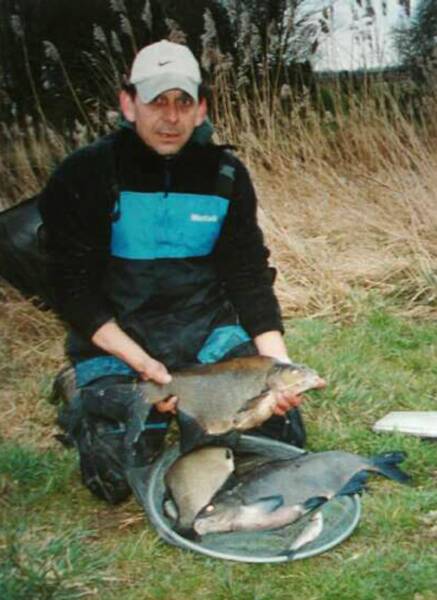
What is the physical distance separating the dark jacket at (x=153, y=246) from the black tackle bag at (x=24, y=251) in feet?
1.65

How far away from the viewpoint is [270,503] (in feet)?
9.83

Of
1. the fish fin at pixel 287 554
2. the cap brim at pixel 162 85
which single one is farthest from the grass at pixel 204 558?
the cap brim at pixel 162 85

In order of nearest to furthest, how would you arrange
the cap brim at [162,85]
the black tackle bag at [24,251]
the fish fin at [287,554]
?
the fish fin at [287,554] → the cap brim at [162,85] → the black tackle bag at [24,251]

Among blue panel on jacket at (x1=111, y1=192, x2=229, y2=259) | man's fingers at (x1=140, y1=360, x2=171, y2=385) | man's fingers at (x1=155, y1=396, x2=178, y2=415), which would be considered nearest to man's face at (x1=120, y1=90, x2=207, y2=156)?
blue panel on jacket at (x1=111, y1=192, x2=229, y2=259)

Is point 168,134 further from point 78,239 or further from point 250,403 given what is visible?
point 250,403

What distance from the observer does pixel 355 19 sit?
279 inches

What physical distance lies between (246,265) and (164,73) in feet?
2.43

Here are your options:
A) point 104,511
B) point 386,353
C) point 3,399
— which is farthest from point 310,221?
point 104,511

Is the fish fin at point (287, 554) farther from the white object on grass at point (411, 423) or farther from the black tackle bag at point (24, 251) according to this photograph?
the black tackle bag at point (24, 251)

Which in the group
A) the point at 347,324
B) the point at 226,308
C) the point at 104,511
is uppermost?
the point at 226,308

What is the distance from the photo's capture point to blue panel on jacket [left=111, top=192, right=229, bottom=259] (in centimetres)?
348

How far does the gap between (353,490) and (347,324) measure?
91.8 inches

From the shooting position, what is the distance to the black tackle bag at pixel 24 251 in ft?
13.5

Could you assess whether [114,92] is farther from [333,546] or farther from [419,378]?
[333,546]
